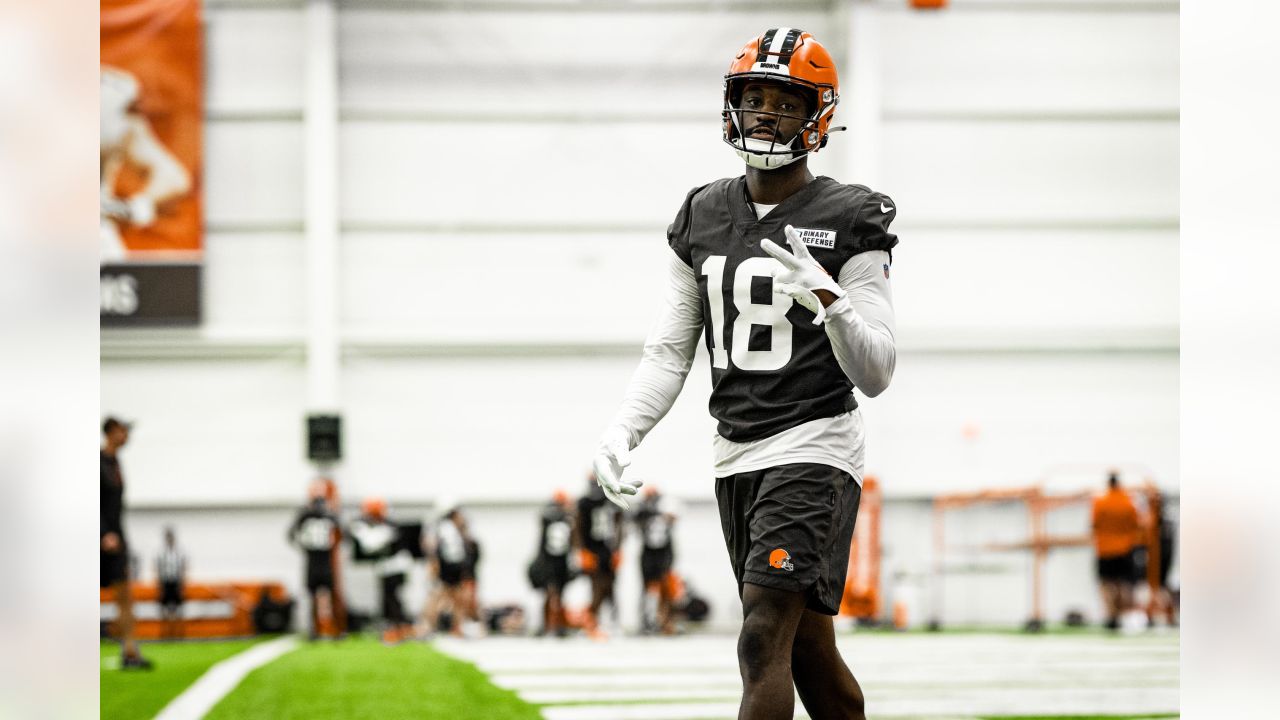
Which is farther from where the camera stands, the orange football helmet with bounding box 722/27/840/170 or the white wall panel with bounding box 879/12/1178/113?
the white wall panel with bounding box 879/12/1178/113

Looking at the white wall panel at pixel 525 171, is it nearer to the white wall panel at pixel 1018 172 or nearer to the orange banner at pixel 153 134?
the white wall panel at pixel 1018 172

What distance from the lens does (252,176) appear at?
17.7m

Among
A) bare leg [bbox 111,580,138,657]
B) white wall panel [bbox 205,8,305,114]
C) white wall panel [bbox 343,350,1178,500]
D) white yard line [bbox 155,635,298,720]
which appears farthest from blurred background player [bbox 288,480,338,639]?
bare leg [bbox 111,580,138,657]

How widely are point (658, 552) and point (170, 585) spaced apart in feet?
18.4

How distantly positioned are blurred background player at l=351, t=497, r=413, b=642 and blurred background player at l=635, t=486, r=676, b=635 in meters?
2.70

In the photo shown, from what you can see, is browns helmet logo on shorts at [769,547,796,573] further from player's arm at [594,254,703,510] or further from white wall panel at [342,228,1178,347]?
white wall panel at [342,228,1178,347]

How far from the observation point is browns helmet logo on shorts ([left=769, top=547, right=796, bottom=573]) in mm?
3094

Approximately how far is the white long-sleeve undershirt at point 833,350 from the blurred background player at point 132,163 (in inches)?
588

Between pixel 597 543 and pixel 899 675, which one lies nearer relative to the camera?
pixel 899 675

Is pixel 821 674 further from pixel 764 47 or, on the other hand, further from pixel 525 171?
pixel 525 171

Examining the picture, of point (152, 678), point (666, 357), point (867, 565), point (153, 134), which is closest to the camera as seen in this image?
point (666, 357)

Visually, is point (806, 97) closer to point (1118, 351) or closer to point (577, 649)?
point (577, 649)

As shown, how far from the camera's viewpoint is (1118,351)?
714 inches

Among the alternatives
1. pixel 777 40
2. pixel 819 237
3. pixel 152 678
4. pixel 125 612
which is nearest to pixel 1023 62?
pixel 125 612
